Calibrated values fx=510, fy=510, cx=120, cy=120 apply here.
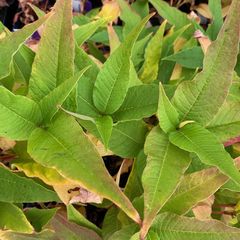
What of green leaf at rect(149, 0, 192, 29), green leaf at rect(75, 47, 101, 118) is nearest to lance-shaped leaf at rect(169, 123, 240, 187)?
green leaf at rect(75, 47, 101, 118)

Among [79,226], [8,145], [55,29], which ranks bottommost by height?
[79,226]

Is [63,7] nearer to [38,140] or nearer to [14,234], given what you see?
[38,140]

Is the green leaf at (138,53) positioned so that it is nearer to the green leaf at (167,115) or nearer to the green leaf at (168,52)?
the green leaf at (168,52)

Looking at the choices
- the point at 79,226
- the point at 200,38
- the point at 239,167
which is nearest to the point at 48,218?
the point at 79,226

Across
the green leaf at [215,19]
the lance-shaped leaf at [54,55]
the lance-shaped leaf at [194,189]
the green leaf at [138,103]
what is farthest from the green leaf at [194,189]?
the green leaf at [215,19]

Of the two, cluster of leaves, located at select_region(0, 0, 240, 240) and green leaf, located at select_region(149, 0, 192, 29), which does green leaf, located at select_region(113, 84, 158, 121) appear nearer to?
cluster of leaves, located at select_region(0, 0, 240, 240)

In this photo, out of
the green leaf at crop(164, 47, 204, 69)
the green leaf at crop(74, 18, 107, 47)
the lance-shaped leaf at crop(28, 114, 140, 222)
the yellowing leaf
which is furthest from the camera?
the yellowing leaf
